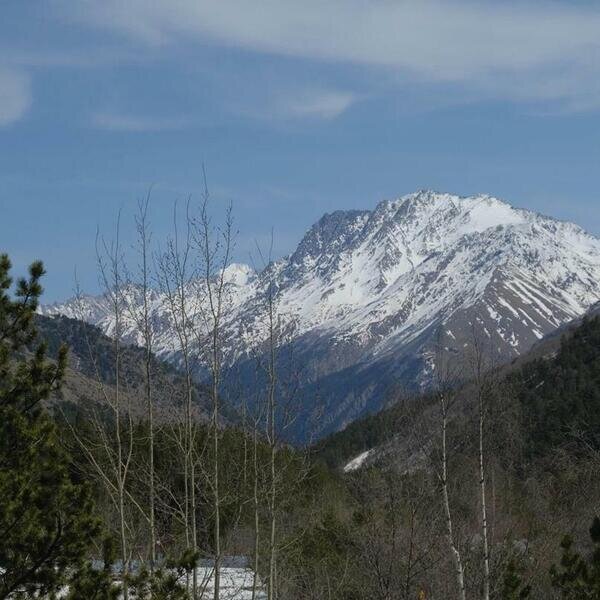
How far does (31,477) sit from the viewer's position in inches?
481

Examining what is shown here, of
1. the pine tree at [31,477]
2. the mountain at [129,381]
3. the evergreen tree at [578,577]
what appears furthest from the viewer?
the mountain at [129,381]

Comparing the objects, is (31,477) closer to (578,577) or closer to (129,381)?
(129,381)

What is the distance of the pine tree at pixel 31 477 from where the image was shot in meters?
12.0

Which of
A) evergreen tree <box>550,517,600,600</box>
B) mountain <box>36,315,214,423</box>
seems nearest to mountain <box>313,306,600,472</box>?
mountain <box>36,315,214,423</box>

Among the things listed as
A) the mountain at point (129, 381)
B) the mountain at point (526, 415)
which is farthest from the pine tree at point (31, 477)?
the mountain at point (526, 415)

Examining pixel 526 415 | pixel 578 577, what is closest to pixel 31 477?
pixel 578 577

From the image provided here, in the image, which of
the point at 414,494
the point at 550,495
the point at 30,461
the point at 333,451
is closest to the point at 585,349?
the point at 333,451

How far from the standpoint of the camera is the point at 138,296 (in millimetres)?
18781

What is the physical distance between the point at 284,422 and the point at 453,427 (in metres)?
8.55

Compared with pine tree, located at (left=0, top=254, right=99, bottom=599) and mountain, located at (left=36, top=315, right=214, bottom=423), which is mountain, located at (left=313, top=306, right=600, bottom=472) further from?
pine tree, located at (left=0, top=254, right=99, bottom=599)

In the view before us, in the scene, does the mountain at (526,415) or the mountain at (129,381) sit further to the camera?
the mountain at (526,415)

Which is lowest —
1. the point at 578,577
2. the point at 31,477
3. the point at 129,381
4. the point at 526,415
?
the point at 578,577

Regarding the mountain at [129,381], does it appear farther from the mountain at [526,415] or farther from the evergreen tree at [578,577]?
the evergreen tree at [578,577]

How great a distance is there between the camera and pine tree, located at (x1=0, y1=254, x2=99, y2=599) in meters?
12.0
